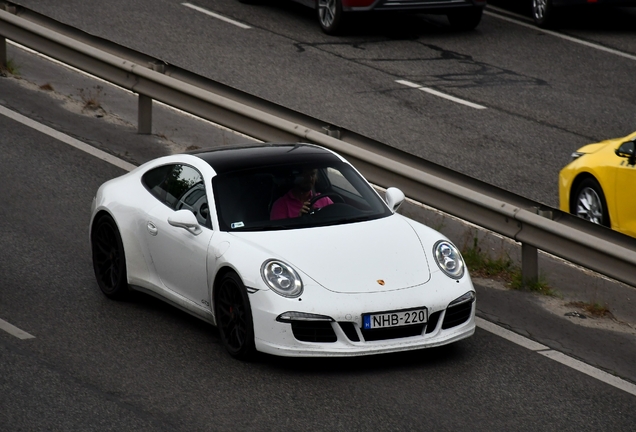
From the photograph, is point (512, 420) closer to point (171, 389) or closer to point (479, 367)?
point (479, 367)

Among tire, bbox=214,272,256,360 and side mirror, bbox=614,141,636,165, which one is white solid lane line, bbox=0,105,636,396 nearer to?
tire, bbox=214,272,256,360

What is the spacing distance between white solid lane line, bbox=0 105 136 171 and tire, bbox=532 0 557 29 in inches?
356

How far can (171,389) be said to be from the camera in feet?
24.6

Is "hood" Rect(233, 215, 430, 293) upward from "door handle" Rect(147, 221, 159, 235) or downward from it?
upward

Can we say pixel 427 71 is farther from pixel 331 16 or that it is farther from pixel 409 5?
pixel 331 16

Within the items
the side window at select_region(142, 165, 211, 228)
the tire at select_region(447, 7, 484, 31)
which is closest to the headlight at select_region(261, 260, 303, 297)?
the side window at select_region(142, 165, 211, 228)

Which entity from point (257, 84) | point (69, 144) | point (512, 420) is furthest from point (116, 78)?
point (512, 420)

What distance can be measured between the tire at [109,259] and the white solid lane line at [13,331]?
96cm

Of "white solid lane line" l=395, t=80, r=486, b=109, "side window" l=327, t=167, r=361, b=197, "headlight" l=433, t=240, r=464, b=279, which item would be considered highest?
"side window" l=327, t=167, r=361, b=197

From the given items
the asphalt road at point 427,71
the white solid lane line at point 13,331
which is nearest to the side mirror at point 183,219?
the white solid lane line at point 13,331

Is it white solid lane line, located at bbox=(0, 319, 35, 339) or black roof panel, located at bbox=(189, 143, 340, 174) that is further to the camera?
black roof panel, located at bbox=(189, 143, 340, 174)

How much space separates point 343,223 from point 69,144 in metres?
5.53

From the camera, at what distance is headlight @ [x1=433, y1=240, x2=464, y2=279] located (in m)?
8.21

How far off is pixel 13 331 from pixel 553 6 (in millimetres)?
12976
